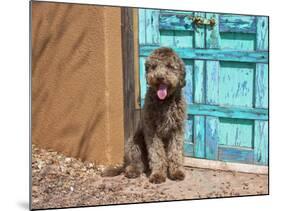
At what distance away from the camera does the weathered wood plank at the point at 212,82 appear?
12.6ft

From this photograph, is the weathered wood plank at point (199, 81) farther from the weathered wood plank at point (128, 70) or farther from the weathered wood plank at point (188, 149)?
the weathered wood plank at point (128, 70)

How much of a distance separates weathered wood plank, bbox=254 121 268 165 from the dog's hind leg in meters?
0.92

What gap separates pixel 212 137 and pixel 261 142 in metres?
0.40

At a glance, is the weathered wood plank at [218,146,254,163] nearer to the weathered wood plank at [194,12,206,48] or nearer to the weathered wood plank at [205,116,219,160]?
the weathered wood plank at [205,116,219,160]

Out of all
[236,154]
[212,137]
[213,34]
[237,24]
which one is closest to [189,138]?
[212,137]

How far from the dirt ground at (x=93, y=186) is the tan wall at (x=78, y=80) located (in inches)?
3.8

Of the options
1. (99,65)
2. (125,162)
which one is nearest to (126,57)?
(99,65)

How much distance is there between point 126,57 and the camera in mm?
3646

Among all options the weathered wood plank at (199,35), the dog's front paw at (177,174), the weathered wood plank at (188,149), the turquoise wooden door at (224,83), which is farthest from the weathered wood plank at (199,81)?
the dog's front paw at (177,174)

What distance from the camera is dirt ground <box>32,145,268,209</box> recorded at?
3.45 m

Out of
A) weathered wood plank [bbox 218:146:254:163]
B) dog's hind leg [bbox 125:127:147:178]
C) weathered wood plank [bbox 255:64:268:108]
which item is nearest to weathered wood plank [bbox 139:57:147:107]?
dog's hind leg [bbox 125:127:147:178]

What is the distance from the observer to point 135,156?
12.0 feet

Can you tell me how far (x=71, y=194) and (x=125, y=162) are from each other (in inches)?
17.7

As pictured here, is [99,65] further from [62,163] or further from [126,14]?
[62,163]
